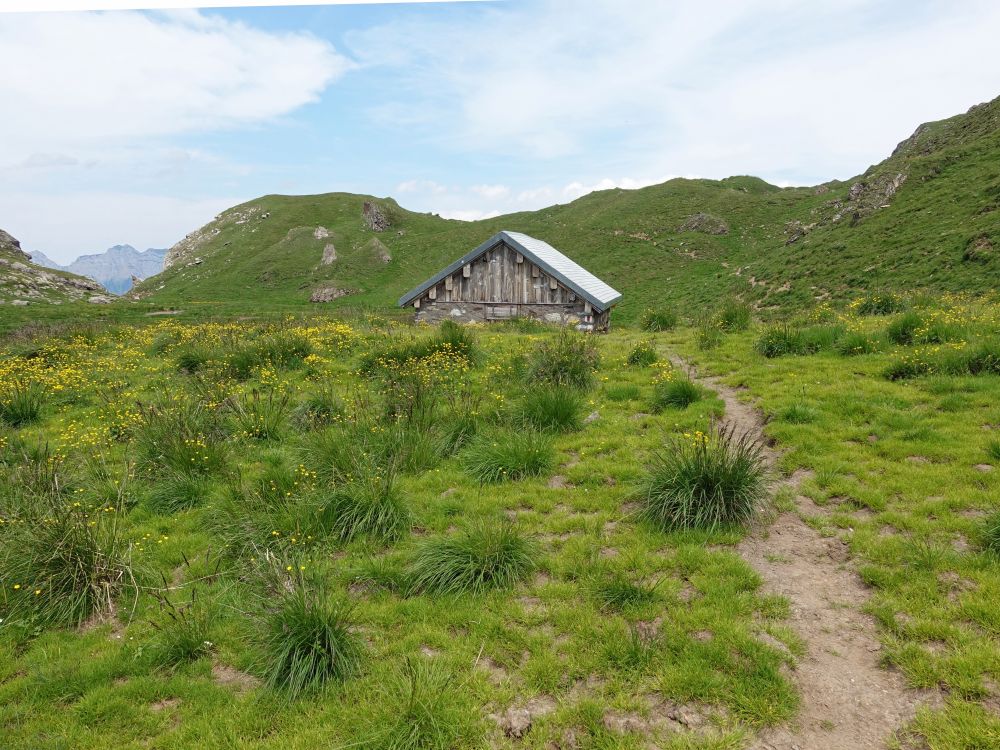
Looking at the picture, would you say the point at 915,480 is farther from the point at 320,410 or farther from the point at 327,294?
the point at 327,294

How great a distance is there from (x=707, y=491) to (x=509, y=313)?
16165 mm

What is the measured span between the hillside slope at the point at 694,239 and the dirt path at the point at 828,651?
2154cm

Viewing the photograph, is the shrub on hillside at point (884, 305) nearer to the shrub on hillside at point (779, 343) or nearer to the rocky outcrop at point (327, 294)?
the shrub on hillside at point (779, 343)

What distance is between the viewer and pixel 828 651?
14.1 ft

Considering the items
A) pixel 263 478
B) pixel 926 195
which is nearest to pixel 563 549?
pixel 263 478

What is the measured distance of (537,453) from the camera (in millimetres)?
7938

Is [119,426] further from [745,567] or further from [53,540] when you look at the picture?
[745,567]

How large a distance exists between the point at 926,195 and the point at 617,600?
4042cm

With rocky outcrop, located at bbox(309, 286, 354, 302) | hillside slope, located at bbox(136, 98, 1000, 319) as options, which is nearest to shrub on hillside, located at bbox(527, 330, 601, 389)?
hillside slope, located at bbox(136, 98, 1000, 319)

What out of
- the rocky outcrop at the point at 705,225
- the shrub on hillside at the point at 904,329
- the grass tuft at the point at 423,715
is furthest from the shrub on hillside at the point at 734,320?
the rocky outcrop at the point at 705,225

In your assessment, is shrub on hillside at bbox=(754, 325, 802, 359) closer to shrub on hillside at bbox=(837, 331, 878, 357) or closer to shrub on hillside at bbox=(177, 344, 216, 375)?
shrub on hillside at bbox=(837, 331, 878, 357)

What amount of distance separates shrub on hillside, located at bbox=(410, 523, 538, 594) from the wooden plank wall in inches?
653

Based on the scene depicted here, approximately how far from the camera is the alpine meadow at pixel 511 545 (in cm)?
391

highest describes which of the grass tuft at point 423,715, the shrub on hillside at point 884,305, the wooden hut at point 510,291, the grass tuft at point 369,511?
the wooden hut at point 510,291
